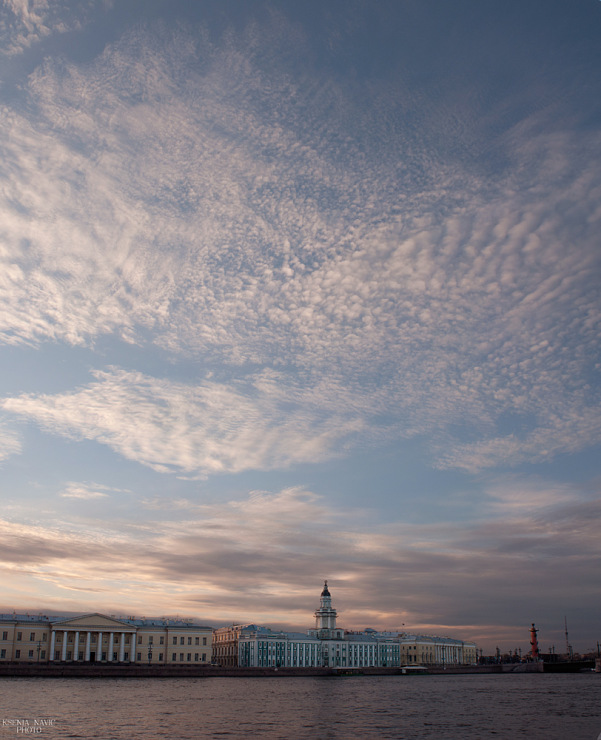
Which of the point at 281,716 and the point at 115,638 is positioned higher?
the point at 115,638

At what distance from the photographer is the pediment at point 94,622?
4370 inches

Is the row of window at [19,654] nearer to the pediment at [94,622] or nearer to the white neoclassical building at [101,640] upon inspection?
the white neoclassical building at [101,640]

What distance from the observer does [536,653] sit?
199750 mm

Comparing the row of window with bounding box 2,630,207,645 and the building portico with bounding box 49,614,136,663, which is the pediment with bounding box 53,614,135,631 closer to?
the building portico with bounding box 49,614,136,663

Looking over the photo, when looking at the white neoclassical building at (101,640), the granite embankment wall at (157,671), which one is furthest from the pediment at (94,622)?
the granite embankment wall at (157,671)

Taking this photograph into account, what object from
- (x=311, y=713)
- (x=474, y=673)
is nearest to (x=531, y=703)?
(x=311, y=713)

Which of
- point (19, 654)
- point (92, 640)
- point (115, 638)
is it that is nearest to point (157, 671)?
point (115, 638)

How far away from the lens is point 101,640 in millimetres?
114062

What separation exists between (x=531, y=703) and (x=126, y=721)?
125ft

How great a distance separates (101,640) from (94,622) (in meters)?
3.34

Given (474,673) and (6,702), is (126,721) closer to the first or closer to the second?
(6,702)

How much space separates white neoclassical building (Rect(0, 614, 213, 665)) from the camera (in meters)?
105

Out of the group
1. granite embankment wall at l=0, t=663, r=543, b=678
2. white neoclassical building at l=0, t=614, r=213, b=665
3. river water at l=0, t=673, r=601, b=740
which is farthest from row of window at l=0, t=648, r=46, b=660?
river water at l=0, t=673, r=601, b=740

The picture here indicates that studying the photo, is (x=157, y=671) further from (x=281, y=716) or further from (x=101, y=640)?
(x=281, y=716)
